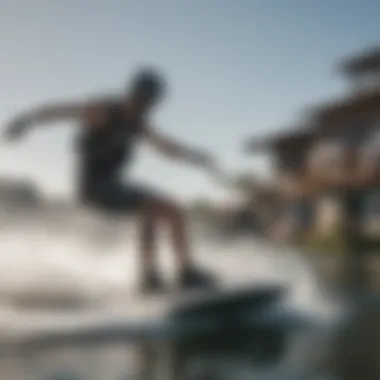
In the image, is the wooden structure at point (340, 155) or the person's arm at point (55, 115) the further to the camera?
the wooden structure at point (340, 155)

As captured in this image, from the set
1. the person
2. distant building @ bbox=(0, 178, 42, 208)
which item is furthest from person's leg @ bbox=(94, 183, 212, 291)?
distant building @ bbox=(0, 178, 42, 208)

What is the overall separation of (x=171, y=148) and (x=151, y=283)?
1.03 feet

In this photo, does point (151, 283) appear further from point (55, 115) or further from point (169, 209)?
point (55, 115)

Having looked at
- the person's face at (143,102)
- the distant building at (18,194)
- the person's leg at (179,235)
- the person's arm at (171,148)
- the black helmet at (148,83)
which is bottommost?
the person's leg at (179,235)

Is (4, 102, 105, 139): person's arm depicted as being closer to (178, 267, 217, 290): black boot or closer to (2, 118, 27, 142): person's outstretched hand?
(2, 118, 27, 142): person's outstretched hand

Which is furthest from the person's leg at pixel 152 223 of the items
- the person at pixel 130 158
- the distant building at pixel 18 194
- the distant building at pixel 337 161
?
the distant building at pixel 337 161

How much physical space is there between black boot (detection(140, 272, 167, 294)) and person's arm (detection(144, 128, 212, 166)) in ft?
0.90

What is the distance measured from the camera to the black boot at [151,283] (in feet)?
5.58

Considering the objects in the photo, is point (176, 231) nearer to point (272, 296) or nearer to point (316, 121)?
point (272, 296)

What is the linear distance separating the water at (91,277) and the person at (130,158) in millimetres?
40

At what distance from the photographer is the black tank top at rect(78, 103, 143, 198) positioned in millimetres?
1647

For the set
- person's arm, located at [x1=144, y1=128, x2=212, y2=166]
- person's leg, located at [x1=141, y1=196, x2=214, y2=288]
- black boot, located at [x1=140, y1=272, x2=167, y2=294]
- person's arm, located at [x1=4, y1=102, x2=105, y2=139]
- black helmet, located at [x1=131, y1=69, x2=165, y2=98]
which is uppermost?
black helmet, located at [x1=131, y1=69, x2=165, y2=98]

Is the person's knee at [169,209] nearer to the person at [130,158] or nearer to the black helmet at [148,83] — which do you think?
the person at [130,158]

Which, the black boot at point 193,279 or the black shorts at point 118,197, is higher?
the black shorts at point 118,197
